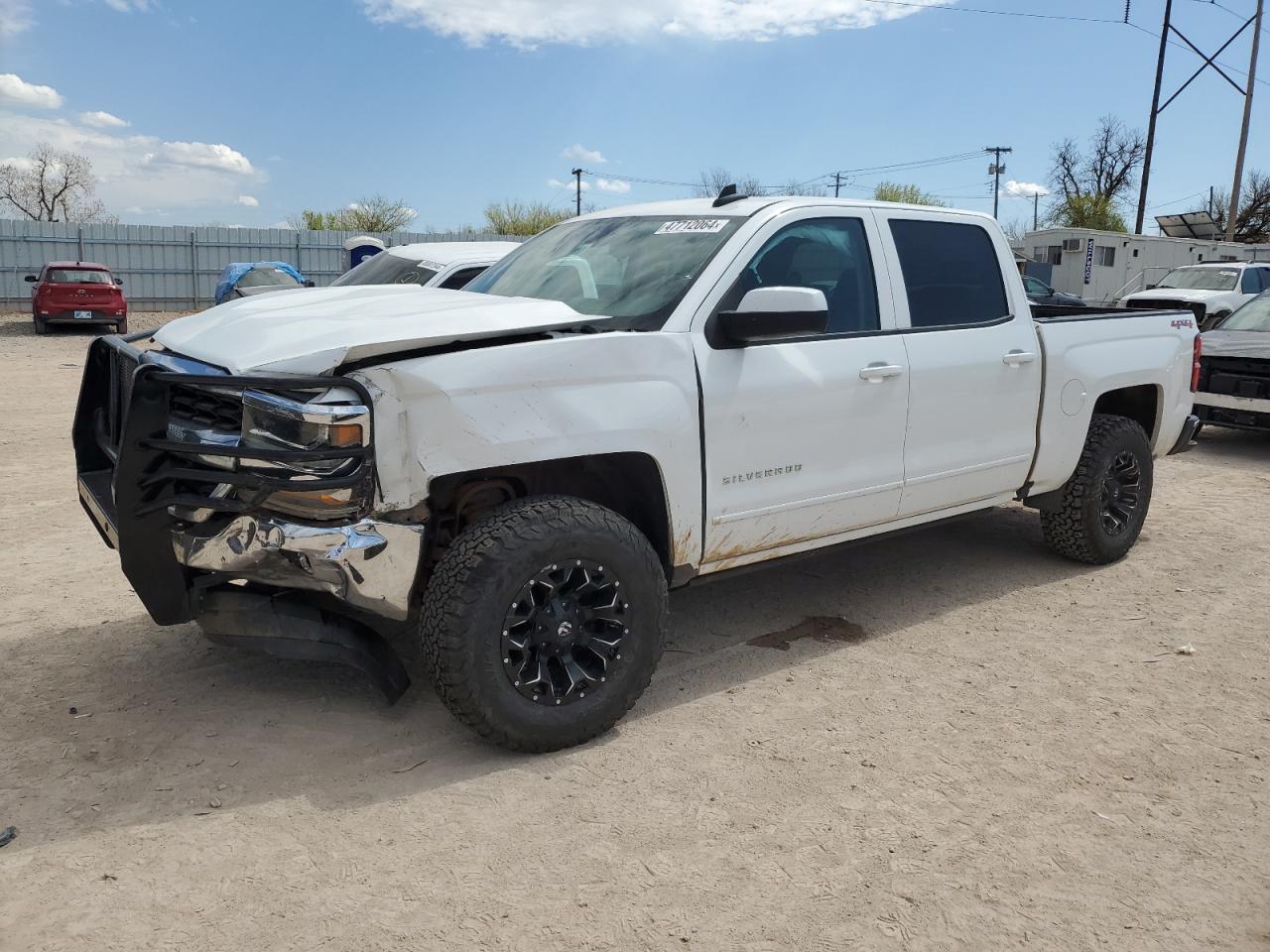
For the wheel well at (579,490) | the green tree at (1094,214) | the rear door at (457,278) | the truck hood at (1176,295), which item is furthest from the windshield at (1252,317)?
the green tree at (1094,214)

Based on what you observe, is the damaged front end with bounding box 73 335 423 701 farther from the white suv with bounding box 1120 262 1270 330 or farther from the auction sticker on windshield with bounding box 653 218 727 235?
the white suv with bounding box 1120 262 1270 330

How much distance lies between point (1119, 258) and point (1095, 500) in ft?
97.3

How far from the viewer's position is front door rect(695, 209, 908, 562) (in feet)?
13.3

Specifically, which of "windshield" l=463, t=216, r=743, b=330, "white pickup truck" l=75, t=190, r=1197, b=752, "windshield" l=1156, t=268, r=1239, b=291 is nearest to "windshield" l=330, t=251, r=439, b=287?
"windshield" l=463, t=216, r=743, b=330

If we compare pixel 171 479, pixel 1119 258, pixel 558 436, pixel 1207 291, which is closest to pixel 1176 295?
pixel 1207 291

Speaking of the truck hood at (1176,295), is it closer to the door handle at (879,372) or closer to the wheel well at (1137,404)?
the wheel well at (1137,404)

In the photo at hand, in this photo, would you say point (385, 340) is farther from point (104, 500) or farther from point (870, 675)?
point (870, 675)

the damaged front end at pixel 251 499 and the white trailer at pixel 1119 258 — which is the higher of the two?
the white trailer at pixel 1119 258

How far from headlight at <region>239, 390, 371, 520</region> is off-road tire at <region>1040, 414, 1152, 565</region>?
406cm

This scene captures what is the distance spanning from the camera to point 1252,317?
11.1m

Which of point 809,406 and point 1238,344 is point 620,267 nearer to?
point 809,406

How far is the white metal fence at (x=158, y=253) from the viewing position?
27109 mm

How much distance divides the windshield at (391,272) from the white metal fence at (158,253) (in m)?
16.5

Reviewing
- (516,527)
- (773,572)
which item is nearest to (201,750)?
(516,527)
